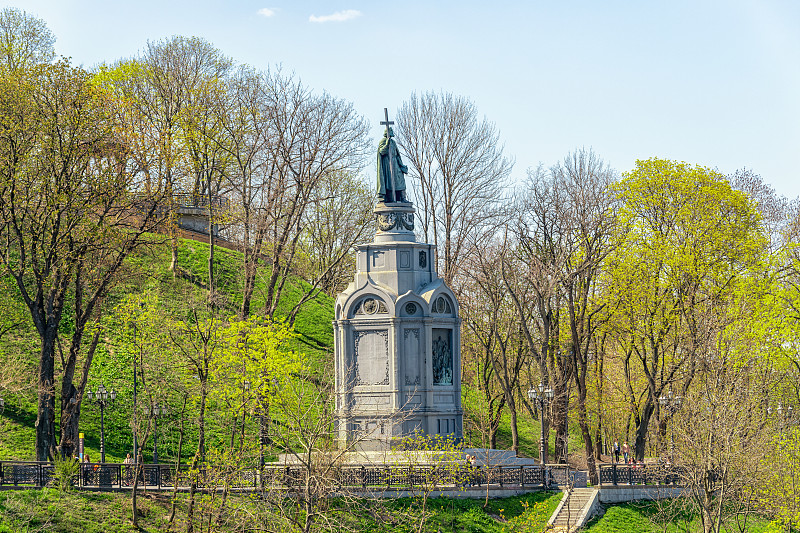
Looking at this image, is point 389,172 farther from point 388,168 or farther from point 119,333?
point 119,333

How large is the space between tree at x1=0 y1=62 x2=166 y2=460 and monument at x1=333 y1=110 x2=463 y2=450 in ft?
23.0

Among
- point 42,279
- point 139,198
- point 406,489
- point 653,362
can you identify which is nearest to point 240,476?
point 406,489

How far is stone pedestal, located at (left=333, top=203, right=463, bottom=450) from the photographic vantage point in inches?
1265

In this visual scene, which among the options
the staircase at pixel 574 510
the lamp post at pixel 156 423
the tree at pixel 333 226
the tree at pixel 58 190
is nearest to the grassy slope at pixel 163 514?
the staircase at pixel 574 510

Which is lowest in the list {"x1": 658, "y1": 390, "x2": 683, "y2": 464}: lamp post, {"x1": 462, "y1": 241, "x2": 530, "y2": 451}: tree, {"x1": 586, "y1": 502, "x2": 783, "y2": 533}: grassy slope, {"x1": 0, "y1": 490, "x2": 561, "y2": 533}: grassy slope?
{"x1": 586, "y1": 502, "x2": 783, "y2": 533}: grassy slope

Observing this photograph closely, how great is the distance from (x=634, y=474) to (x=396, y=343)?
9.19m

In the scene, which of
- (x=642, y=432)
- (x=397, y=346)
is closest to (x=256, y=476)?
(x=397, y=346)

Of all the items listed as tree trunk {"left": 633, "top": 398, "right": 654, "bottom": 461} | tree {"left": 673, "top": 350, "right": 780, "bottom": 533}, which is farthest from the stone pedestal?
tree trunk {"left": 633, "top": 398, "right": 654, "bottom": 461}

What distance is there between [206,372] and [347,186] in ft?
107

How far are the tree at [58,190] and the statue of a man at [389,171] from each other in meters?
7.13

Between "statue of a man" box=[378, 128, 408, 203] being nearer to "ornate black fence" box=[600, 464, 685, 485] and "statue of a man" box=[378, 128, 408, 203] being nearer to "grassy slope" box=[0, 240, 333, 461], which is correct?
"grassy slope" box=[0, 240, 333, 461]

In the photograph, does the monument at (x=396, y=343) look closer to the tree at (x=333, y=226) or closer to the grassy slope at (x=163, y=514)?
the grassy slope at (x=163, y=514)

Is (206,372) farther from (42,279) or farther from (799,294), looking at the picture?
(799,294)

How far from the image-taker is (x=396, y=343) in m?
32.3
